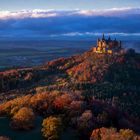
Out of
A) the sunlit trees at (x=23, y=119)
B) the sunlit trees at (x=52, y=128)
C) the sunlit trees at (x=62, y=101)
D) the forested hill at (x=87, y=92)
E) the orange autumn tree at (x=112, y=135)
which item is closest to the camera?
the orange autumn tree at (x=112, y=135)

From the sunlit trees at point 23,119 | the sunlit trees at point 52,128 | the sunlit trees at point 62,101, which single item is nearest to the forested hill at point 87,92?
the sunlit trees at point 62,101

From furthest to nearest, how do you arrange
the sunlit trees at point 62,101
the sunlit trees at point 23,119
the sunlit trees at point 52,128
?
the sunlit trees at point 62,101 → the sunlit trees at point 23,119 → the sunlit trees at point 52,128

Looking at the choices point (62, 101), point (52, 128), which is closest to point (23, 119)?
point (52, 128)

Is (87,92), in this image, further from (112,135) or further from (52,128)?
(112,135)

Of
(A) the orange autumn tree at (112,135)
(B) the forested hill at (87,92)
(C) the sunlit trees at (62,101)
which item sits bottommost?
(B) the forested hill at (87,92)

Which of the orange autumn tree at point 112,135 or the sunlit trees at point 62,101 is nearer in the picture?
the orange autumn tree at point 112,135

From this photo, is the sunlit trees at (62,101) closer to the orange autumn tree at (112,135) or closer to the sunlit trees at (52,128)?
the sunlit trees at (52,128)

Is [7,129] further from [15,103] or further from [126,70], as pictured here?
[126,70]
